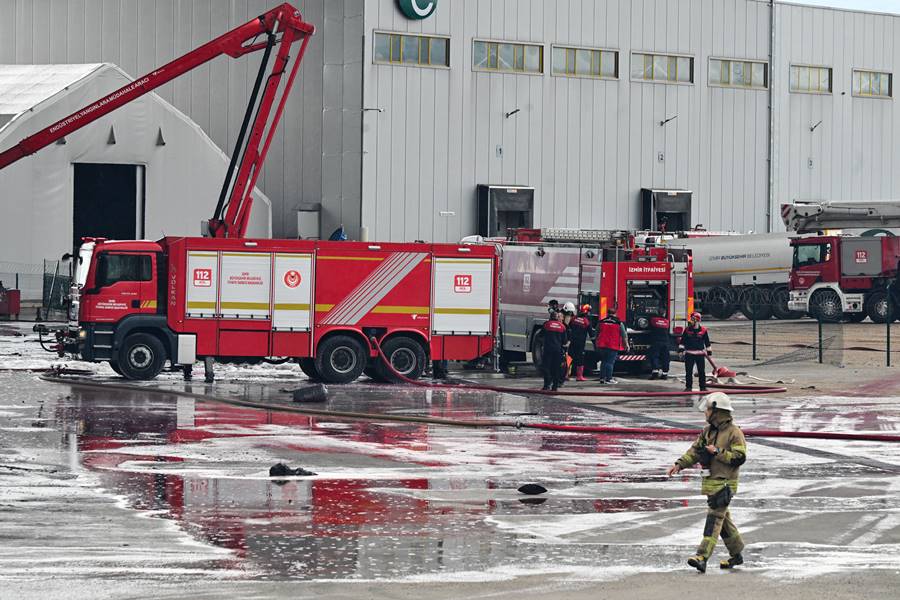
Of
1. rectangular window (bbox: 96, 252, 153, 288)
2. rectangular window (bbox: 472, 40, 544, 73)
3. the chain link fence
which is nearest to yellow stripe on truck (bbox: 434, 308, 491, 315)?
rectangular window (bbox: 96, 252, 153, 288)

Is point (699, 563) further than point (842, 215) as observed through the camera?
No

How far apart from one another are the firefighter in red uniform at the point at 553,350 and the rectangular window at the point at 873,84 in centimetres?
3930

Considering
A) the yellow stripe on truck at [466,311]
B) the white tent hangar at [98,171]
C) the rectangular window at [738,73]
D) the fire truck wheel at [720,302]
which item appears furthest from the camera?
the rectangular window at [738,73]

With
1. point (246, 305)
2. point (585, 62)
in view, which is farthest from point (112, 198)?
point (246, 305)

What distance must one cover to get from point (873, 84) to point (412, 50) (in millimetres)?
21733

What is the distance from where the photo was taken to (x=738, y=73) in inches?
2314

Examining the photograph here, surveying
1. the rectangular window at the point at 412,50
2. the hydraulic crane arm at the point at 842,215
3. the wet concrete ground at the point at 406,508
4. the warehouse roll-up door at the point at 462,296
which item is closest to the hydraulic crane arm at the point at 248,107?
the warehouse roll-up door at the point at 462,296

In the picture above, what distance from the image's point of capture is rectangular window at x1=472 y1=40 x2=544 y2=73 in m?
53.8

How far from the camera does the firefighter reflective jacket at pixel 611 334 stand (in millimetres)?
27875

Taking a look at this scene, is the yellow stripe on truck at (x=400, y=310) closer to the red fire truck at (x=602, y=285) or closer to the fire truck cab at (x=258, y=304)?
the fire truck cab at (x=258, y=304)

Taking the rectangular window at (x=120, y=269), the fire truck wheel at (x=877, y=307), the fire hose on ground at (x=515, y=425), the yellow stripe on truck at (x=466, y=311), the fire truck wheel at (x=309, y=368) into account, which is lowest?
the fire hose on ground at (x=515, y=425)

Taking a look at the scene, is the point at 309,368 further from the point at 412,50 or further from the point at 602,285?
the point at 412,50

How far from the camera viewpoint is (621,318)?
2998 centimetres

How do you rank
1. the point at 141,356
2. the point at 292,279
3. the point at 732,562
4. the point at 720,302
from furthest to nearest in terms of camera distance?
the point at 720,302 → the point at 292,279 → the point at 141,356 → the point at 732,562
